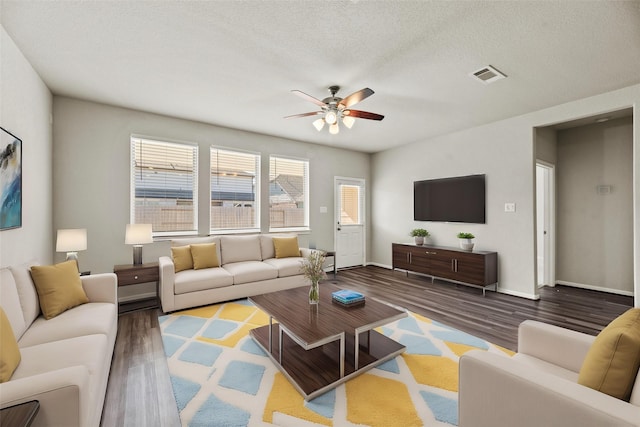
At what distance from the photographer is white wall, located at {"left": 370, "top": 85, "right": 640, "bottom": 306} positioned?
3461 mm

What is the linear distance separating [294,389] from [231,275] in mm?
2175

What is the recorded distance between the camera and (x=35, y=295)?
2.17m

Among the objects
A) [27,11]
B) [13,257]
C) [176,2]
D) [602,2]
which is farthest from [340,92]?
[13,257]

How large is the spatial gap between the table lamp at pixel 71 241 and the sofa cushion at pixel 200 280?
3.58ft

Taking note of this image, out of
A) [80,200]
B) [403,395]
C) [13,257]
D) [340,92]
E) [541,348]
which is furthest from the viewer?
[80,200]

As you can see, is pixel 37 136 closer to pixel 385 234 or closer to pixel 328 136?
pixel 328 136

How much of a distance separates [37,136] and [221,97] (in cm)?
195

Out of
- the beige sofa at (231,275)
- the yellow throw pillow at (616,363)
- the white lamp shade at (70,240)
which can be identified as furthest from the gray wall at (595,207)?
the white lamp shade at (70,240)

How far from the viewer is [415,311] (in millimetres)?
3559

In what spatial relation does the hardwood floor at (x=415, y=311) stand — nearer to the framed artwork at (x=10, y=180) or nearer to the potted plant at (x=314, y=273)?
the potted plant at (x=314, y=273)

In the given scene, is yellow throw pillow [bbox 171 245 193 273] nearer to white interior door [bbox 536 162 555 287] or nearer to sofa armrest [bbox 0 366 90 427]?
sofa armrest [bbox 0 366 90 427]

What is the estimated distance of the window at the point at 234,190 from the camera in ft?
15.7

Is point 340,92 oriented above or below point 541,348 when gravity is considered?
above

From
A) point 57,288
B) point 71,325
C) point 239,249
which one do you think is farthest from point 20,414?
point 239,249
